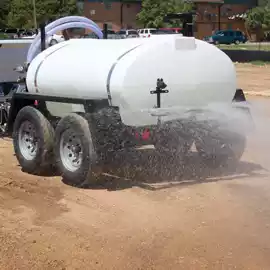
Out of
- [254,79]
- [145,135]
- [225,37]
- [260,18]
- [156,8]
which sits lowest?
[254,79]

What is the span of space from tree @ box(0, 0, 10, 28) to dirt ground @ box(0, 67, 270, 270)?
5866cm

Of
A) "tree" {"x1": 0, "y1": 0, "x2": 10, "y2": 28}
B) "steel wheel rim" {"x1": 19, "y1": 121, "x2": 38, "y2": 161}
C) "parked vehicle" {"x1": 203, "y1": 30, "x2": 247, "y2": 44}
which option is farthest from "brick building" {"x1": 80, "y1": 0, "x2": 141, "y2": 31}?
"steel wheel rim" {"x1": 19, "y1": 121, "x2": 38, "y2": 161}

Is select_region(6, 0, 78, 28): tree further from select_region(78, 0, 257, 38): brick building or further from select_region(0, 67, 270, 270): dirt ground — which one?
select_region(0, 67, 270, 270): dirt ground

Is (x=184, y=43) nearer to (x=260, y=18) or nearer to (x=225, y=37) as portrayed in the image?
(x=225, y=37)

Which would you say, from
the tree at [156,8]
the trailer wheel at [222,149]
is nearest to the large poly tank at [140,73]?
the trailer wheel at [222,149]

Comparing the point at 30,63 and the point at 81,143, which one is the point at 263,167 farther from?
the point at 30,63

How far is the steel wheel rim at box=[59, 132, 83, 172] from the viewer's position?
7.98 meters

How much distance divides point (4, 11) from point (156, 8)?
66.3 ft

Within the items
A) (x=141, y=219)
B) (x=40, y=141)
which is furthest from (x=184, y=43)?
(x=141, y=219)

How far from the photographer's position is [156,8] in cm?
7762

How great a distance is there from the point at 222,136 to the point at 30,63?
126 inches

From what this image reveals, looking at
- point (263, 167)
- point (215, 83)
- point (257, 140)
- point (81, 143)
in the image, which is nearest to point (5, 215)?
point (81, 143)

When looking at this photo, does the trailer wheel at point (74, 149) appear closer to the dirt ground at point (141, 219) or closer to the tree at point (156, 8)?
the dirt ground at point (141, 219)

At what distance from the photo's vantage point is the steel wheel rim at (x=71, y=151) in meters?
7.98
